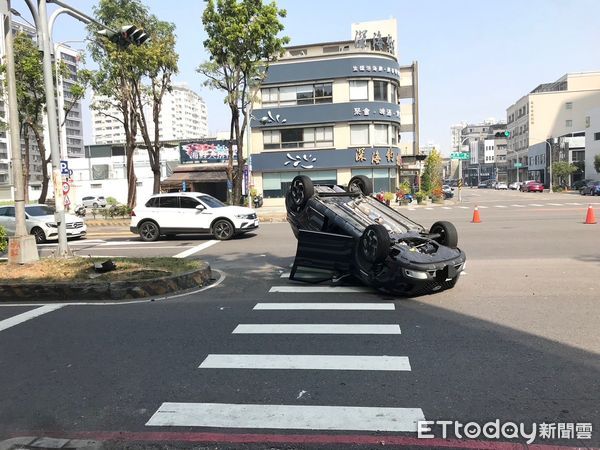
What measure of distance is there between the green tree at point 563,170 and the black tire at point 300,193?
6514 cm

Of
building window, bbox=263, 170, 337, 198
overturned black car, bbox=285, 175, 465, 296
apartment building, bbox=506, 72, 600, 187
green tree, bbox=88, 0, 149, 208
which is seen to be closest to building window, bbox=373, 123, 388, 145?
building window, bbox=263, 170, 337, 198

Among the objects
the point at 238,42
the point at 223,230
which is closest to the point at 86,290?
the point at 223,230

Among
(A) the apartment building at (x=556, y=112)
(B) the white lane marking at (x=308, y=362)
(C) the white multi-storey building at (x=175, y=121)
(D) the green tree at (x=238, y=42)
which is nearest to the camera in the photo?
(B) the white lane marking at (x=308, y=362)

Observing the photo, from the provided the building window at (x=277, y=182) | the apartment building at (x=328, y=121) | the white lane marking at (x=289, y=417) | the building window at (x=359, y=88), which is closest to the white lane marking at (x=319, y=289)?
the white lane marking at (x=289, y=417)

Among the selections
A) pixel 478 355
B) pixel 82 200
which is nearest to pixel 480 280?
pixel 478 355

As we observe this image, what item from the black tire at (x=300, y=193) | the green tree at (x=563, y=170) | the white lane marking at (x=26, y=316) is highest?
the green tree at (x=563, y=170)

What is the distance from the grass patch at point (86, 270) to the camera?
8.52 metres

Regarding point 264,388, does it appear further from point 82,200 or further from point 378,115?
point 82,200

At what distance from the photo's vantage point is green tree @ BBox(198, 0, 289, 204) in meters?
23.7

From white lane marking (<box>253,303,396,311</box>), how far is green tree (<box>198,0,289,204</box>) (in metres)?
19.4

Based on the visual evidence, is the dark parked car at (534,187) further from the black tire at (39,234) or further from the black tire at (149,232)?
the black tire at (39,234)

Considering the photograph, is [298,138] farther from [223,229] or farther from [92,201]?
[92,201]

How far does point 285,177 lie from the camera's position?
3934 centimetres

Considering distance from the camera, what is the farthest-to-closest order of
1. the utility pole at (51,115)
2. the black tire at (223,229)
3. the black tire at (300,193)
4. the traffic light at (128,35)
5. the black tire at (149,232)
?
the black tire at (149,232) → the black tire at (223,229) → the traffic light at (128,35) → the utility pole at (51,115) → the black tire at (300,193)
